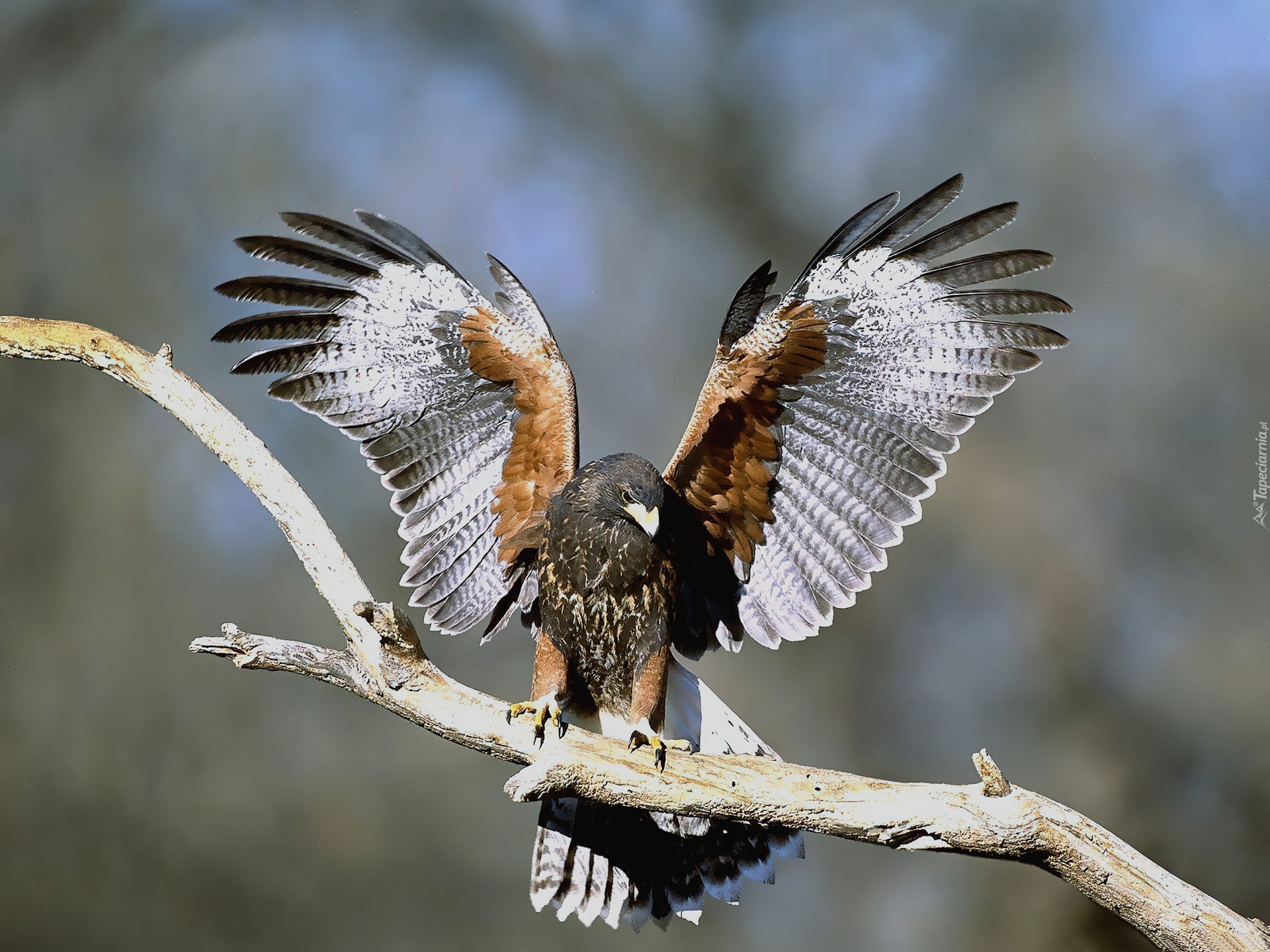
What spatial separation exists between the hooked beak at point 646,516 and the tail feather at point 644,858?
91 cm

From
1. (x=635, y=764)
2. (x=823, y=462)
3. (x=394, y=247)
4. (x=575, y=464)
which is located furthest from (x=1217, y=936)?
(x=394, y=247)

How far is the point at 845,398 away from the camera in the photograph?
3.47 metres

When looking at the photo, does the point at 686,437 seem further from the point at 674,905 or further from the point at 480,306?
the point at 674,905

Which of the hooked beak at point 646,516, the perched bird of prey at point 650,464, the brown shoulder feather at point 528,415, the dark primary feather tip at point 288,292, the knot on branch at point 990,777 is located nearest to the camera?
the knot on branch at point 990,777

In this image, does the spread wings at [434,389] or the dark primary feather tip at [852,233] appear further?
the spread wings at [434,389]

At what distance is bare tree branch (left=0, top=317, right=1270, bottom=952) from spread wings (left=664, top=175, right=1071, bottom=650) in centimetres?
100

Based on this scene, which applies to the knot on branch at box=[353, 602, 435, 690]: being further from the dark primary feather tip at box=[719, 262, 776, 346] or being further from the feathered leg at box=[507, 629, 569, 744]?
the dark primary feather tip at box=[719, 262, 776, 346]

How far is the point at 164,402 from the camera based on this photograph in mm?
3047

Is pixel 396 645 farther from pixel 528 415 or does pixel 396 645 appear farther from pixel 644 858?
pixel 644 858

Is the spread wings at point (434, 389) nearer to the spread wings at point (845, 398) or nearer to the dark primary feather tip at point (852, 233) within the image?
the spread wings at point (845, 398)

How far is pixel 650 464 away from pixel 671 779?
101 centimetres

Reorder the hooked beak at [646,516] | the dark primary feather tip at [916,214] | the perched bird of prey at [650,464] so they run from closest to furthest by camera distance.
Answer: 1. the hooked beak at [646,516]
2. the dark primary feather tip at [916,214]
3. the perched bird of prey at [650,464]

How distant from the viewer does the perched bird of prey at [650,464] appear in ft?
10.6

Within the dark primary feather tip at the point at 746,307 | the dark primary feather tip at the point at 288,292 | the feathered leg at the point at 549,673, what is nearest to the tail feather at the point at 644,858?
the feathered leg at the point at 549,673
